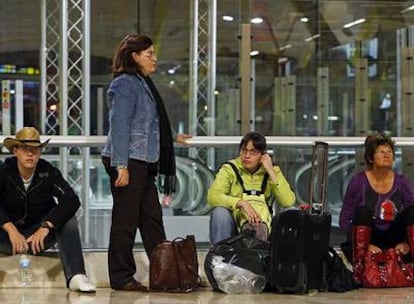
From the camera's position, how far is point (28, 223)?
5.90 metres

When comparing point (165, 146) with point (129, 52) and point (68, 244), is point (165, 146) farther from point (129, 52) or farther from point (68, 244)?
point (68, 244)

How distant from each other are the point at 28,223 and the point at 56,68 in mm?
4924

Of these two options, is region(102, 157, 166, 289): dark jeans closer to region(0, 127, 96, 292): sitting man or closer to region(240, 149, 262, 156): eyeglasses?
region(0, 127, 96, 292): sitting man

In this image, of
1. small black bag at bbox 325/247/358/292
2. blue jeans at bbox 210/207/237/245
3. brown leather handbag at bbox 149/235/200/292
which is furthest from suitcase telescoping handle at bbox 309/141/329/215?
brown leather handbag at bbox 149/235/200/292

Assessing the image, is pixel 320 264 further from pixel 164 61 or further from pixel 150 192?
pixel 164 61

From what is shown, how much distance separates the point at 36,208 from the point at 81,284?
597 millimetres

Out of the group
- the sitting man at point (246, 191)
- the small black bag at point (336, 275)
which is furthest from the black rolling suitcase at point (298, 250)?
the sitting man at point (246, 191)

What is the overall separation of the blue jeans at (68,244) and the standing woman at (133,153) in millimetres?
207

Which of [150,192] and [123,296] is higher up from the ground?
[150,192]

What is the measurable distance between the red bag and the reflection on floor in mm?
146

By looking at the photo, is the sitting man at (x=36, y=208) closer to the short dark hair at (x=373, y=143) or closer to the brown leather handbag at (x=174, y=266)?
the brown leather handbag at (x=174, y=266)

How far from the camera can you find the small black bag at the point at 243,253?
580cm

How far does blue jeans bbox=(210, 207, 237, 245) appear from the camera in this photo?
238 inches

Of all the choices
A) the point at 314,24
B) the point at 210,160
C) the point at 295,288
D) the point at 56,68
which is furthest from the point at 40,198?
the point at 314,24
